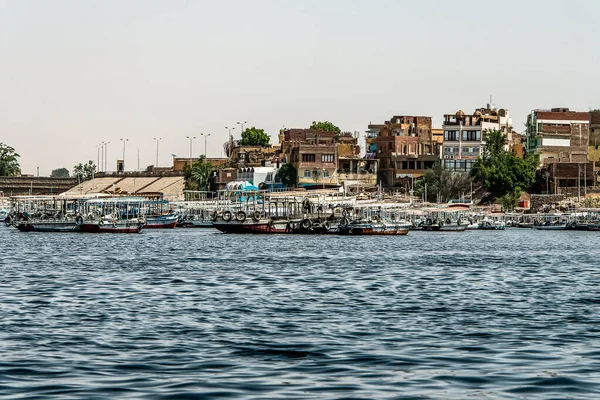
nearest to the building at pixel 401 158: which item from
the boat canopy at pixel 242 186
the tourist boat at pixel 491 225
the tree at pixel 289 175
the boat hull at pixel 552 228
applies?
the tree at pixel 289 175

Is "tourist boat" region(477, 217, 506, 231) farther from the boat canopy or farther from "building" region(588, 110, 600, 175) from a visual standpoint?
the boat canopy

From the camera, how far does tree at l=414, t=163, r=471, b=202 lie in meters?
185

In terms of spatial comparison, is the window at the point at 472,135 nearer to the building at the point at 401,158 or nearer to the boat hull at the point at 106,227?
the building at the point at 401,158

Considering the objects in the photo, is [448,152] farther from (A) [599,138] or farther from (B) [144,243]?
(B) [144,243]

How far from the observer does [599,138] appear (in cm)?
19625

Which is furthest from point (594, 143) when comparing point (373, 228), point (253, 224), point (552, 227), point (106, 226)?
point (106, 226)

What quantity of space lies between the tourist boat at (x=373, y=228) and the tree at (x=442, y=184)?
2235 inches

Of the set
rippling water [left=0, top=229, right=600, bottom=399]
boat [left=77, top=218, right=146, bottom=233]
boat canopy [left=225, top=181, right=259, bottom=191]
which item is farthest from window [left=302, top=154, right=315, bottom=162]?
rippling water [left=0, top=229, right=600, bottom=399]

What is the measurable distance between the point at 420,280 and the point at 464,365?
26518 mm

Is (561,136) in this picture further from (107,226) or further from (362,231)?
(107,226)

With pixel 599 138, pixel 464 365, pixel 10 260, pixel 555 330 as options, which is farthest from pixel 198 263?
pixel 599 138

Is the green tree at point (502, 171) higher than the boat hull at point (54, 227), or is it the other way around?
the green tree at point (502, 171)

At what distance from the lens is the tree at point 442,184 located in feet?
607

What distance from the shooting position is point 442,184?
186 meters
